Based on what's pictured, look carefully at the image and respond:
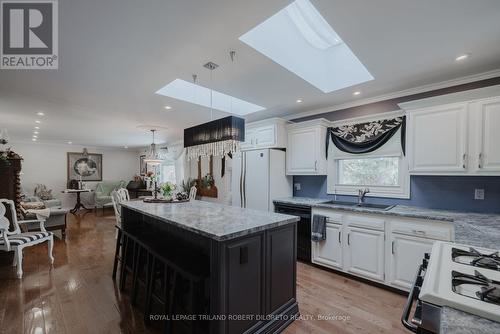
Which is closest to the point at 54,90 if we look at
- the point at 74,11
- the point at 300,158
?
the point at 74,11

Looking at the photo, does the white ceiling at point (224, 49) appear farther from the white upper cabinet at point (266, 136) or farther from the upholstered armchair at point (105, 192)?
the upholstered armchair at point (105, 192)

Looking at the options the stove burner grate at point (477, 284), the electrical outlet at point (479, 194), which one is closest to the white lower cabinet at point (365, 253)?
the electrical outlet at point (479, 194)

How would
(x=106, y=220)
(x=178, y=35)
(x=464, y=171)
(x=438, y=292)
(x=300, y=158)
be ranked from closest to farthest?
(x=438, y=292)
(x=178, y=35)
(x=464, y=171)
(x=300, y=158)
(x=106, y=220)

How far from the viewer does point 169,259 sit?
6.45 feet

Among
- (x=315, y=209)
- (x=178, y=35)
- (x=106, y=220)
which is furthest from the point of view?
(x=106, y=220)

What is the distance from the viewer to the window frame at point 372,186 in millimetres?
3047

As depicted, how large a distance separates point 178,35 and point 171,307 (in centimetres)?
220

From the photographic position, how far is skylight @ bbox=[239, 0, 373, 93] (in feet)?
6.76

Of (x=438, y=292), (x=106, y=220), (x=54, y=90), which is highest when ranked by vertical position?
(x=54, y=90)

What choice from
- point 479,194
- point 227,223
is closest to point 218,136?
point 227,223

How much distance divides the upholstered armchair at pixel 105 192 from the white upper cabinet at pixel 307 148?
22.2ft

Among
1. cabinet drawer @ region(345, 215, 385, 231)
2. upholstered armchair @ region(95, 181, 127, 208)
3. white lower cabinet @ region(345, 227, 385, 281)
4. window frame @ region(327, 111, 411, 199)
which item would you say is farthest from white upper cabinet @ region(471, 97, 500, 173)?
upholstered armchair @ region(95, 181, 127, 208)

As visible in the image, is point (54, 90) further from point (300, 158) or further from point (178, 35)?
point (300, 158)

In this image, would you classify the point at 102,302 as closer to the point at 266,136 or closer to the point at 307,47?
the point at 266,136
